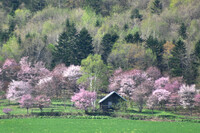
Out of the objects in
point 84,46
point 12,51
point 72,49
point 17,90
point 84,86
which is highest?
point 84,46

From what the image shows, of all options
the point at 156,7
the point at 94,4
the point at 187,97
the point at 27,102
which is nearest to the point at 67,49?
the point at 27,102

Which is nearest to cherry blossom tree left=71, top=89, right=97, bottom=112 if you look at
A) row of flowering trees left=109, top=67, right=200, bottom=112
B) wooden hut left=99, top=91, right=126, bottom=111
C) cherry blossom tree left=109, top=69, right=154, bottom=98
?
wooden hut left=99, top=91, right=126, bottom=111

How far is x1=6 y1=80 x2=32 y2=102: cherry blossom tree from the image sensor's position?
6619 cm

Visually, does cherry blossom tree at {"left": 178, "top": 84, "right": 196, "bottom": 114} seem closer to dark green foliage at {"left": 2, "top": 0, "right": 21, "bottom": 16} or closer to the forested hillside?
the forested hillside

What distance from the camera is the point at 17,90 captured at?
221 feet

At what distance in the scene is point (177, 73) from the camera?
77438 mm

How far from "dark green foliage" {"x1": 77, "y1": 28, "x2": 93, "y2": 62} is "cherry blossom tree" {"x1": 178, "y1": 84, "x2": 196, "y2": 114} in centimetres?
2833

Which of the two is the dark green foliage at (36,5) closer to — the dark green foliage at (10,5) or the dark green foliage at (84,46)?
the dark green foliage at (10,5)

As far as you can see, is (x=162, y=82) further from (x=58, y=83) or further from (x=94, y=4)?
(x=94, y=4)

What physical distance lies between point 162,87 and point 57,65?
24.6 meters

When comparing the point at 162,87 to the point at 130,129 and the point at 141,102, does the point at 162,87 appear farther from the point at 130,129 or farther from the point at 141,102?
the point at 130,129

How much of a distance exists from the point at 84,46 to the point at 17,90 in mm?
25394

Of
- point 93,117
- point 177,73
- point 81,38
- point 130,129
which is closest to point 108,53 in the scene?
point 81,38

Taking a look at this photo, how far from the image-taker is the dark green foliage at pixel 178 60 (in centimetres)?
7766
